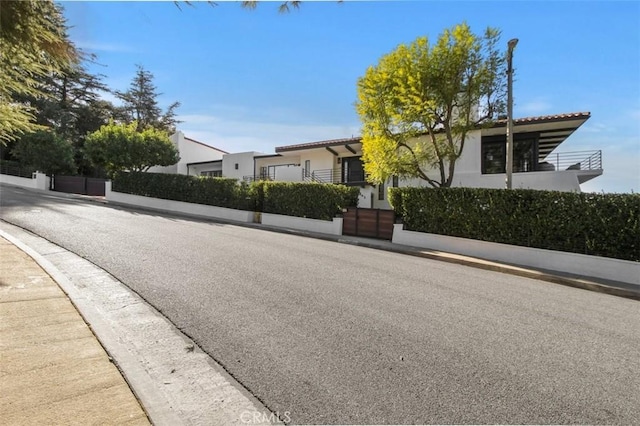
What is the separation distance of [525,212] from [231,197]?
1522cm

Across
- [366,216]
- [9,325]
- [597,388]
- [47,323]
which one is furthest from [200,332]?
[366,216]

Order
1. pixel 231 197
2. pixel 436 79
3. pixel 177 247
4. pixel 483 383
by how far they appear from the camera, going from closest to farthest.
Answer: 1. pixel 483 383
2. pixel 177 247
3. pixel 436 79
4. pixel 231 197

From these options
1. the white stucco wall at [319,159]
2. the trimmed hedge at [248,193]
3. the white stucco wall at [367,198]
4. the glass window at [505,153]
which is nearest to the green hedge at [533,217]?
the trimmed hedge at [248,193]

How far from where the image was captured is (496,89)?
14883mm

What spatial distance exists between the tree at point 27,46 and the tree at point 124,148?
23.2 meters

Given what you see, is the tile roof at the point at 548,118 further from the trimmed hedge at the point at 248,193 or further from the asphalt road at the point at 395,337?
the asphalt road at the point at 395,337

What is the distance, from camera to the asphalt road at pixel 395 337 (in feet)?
10.4

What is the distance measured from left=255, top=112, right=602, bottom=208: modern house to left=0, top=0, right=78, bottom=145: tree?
638 inches

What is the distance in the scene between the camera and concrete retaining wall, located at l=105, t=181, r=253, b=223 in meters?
20.7

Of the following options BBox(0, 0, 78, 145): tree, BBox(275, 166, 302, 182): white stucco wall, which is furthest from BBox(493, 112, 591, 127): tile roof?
BBox(0, 0, 78, 145): tree

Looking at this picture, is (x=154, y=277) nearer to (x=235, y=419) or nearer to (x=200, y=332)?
(x=200, y=332)

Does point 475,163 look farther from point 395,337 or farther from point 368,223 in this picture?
point 395,337

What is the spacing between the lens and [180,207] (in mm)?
22969

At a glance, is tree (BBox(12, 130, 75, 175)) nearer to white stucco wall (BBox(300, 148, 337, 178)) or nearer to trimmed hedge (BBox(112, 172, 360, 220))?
trimmed hedge (BBox(112, 172, 360, 220))
